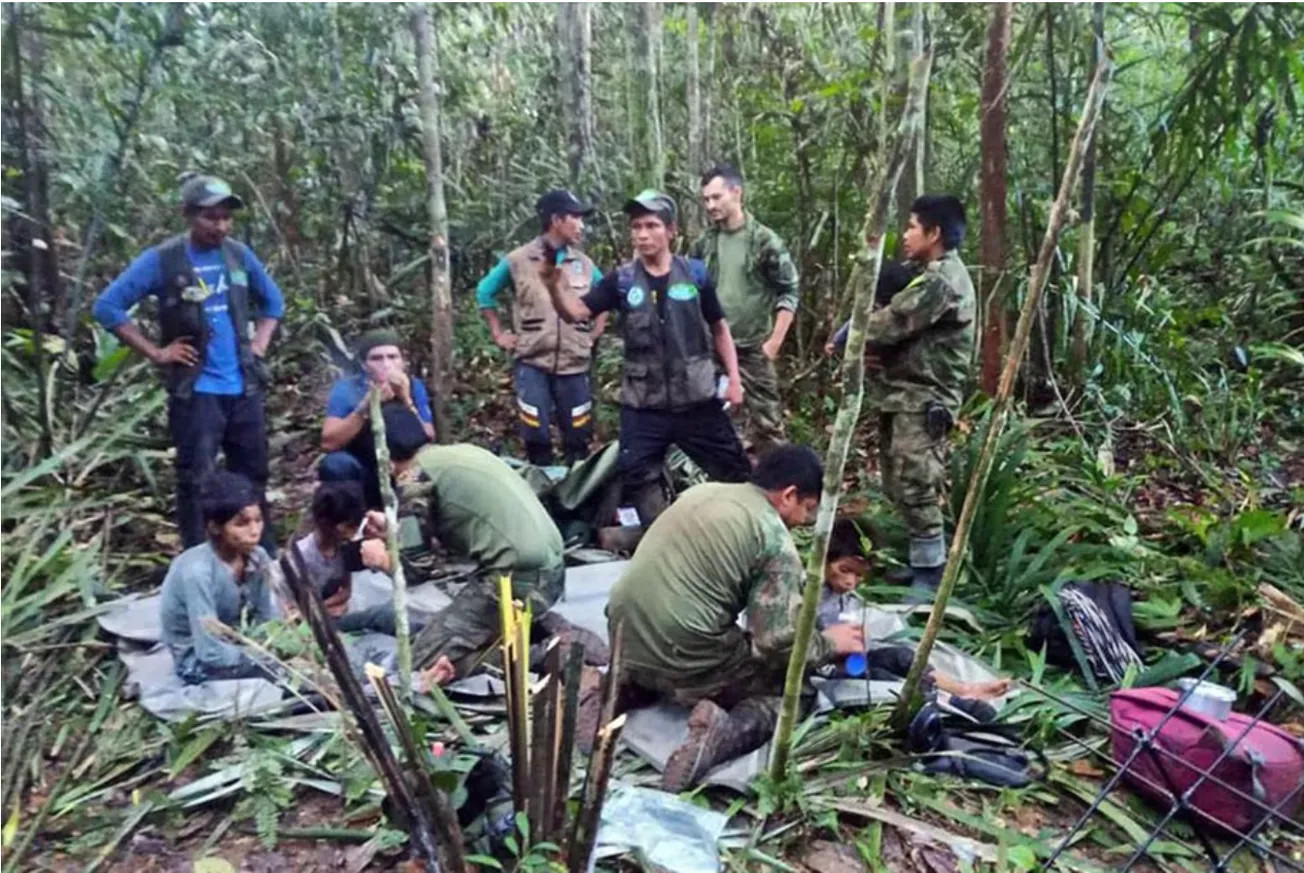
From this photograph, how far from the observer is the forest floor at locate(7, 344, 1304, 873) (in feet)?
9.90

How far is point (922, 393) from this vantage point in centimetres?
489

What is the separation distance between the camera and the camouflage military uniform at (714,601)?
3461 mm

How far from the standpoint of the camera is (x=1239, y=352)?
22.5 ft

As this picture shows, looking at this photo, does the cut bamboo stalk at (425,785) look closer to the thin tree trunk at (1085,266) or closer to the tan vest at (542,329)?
the tan vest at (542,329)

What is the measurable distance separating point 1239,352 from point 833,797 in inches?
201

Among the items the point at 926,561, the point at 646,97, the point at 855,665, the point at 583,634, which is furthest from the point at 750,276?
the point at 646,97

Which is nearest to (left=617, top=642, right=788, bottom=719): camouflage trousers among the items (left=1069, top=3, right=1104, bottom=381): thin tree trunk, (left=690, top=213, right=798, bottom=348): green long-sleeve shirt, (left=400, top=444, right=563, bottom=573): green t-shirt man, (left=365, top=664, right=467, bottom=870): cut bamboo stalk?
(left=400, top=444, right=563, bottom=573): green t-shirt man

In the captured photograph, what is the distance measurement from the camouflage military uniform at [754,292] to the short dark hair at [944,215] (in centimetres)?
120

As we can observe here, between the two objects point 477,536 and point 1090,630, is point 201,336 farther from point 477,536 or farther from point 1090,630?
point 1090,630

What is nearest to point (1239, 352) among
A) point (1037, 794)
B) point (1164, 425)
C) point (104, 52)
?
point (1164, 425)

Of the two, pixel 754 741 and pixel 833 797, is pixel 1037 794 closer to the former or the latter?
pixel 833 797

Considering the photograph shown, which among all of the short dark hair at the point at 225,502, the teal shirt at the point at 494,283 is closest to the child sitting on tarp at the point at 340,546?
the short dark hair at the point at 225,502

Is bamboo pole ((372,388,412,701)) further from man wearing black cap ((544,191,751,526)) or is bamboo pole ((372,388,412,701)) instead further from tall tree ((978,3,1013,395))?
tall tree ((978,3,1013,395))

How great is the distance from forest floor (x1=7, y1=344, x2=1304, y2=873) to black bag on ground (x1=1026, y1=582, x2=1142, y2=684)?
32 centimetres
